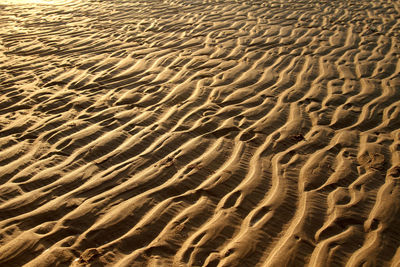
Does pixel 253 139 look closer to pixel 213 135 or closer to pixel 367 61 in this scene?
pixel 213 135

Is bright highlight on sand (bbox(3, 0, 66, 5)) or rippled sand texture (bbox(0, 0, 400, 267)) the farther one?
bright highlight on sand (bbox(3, 0, 66, 5))

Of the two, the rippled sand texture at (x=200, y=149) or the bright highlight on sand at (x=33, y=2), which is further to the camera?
the bright highlight on sand at (x=33, y=2)

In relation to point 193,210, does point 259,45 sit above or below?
above

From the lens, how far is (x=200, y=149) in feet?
10.9

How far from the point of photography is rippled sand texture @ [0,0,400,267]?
95.7 inches

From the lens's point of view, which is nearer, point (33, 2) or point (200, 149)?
point (200, 149)

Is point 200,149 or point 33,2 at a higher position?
point 33,2

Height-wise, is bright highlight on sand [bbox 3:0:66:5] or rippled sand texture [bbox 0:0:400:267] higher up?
bright highlight on sand [bbox 3:0:66:5]

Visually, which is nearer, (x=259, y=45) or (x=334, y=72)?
(x=334, y=72)

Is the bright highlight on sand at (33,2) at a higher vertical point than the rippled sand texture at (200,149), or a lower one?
higher

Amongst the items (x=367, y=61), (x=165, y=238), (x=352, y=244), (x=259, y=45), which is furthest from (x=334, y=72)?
(x=165, y=238)

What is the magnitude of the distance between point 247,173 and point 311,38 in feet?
12.4

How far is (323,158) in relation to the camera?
10.6 feet

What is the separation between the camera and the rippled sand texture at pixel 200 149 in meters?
2.43
